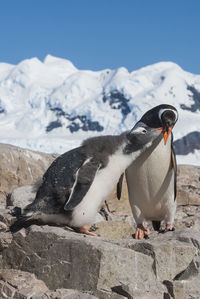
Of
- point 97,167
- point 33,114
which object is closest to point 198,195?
point 97,167

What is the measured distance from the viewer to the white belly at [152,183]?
18.7ft

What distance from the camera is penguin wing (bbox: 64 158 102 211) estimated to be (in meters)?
4.66

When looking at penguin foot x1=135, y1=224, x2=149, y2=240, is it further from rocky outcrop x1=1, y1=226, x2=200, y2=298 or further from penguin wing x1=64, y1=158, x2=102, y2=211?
penguin wing x1=64, y1=158, x2=102, y2=211

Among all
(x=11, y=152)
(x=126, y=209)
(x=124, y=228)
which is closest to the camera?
(x=124, y=228)

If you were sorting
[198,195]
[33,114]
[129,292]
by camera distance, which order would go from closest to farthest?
[129,292], [198,195], [33,114]

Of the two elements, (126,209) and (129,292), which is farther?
(126,209)

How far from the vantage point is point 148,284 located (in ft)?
13.0

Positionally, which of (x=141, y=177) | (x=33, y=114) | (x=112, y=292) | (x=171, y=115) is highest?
(x=33, y=114)

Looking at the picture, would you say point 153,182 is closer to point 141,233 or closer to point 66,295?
point 141,233

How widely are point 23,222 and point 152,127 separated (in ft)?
5.48

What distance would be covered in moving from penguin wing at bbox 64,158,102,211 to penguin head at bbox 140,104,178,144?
93cm

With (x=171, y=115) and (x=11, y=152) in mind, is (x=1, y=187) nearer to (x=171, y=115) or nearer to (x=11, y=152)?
(x=11, y=152)

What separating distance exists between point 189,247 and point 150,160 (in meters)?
1.37

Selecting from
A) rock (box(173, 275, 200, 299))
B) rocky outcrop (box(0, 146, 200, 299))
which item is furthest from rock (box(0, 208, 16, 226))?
rock (box(173, 275, 200, 299))
